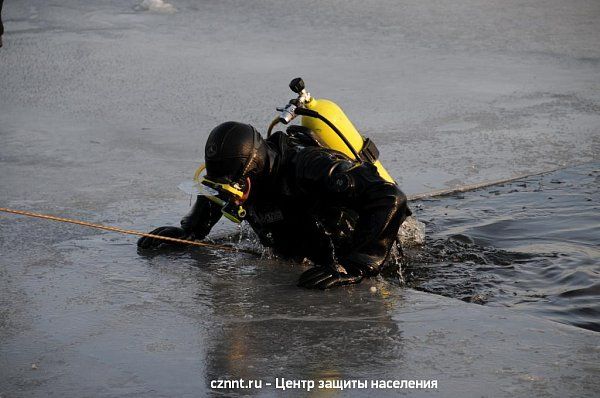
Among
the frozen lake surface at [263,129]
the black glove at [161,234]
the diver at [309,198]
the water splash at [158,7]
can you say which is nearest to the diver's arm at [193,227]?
the black glove at [161,234]

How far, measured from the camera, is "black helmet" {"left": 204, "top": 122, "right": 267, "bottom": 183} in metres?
4.41

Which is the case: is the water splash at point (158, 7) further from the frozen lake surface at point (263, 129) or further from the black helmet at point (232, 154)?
the black helmet at point (232, 154)

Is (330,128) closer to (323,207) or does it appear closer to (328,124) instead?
(328,124)

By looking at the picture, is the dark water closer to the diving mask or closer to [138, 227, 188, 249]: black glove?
the diving mask

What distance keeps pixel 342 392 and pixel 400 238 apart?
2.01 meters

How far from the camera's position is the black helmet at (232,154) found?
441 centimetres

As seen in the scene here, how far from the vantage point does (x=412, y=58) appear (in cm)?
949

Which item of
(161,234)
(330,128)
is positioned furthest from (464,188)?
(161,234)

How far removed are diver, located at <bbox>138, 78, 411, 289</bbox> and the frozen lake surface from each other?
14cm

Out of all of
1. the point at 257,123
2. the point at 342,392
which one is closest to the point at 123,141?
the point at 257,123

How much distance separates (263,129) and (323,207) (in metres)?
2.77

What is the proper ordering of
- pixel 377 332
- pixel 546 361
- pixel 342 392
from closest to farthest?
pixel 342 392, pixel 546 361, pixel 377 332

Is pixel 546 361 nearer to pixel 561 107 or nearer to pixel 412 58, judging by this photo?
pixel 561 107

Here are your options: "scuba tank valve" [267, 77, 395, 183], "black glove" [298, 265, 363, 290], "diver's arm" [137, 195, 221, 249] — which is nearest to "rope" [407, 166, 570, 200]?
"scuba tank valve" [267, 77, 395, 183]
